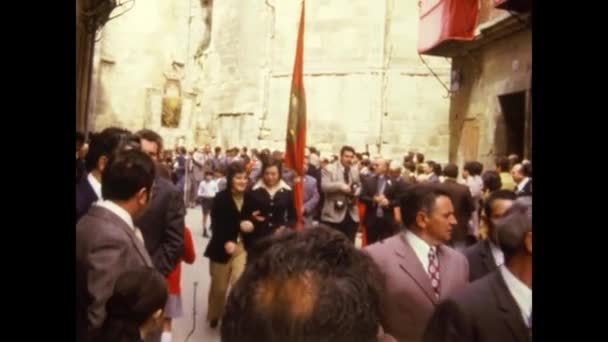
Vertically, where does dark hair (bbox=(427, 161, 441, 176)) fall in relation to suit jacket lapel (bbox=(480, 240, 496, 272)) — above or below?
above

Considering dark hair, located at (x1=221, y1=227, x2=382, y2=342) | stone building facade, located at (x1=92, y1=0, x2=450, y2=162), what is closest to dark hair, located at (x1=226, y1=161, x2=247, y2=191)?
stone building facade, located at (x1=92, y1=0, x2=450, y2=162)

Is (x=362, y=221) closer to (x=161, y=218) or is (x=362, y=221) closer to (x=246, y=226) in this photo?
(x=246, y=226)

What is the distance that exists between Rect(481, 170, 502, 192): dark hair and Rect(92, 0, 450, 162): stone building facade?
1.62 feet

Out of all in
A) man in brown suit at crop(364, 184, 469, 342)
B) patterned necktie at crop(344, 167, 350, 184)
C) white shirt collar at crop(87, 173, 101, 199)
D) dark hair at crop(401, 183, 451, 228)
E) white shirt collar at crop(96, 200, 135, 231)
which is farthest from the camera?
patterned necktie at crop(344, 167, 350, 184)

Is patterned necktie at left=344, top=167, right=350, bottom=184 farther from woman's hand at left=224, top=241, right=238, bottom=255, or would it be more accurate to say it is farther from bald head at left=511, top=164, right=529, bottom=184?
bald head at left=511, top=164, right=529, bottom=184

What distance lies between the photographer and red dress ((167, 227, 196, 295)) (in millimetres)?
1977

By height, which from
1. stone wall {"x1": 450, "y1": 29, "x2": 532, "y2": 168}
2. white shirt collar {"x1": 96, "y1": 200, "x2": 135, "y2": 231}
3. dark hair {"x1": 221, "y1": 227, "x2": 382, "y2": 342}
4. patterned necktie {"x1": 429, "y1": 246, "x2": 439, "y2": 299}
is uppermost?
stone wall {"x1": 450, "y1": 29, "x2": 532, "y2": 168}

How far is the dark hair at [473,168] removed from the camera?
2.55 meters

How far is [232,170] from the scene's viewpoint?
2.65 metres

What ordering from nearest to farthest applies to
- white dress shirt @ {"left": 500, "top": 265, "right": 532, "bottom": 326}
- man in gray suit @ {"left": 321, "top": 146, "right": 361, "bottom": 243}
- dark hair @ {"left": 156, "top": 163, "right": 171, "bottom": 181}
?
white dress shirt @ {"left": 500, "top": 265, "right": 532, "bottom": 326} → dark hair @ {"left": 156, "top": 163, "right": 171, "bottom": 181} → man in gray suit @ {"left": 321, "top": 146, "right": 361, "bottom": 243}

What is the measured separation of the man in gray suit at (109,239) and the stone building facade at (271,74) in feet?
1.54
